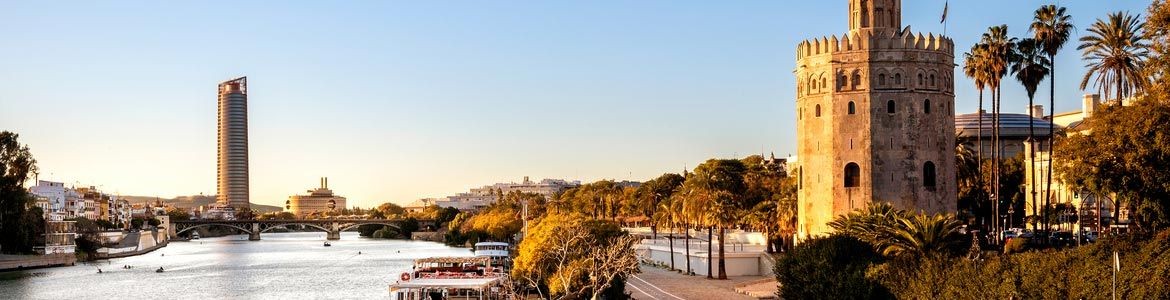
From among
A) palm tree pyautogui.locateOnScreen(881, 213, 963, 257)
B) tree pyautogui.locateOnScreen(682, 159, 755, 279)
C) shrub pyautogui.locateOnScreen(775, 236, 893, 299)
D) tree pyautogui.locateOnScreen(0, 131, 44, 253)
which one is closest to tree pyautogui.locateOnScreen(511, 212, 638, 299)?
tree pyautogui.locateOnScreen(682, 159, 755, 279)

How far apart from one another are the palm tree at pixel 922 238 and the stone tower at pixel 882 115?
35.2ft

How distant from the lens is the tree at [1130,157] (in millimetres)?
35375

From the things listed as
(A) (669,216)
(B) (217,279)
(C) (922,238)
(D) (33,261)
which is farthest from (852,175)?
(D) (33,261)

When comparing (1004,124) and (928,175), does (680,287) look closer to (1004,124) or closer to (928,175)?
(928,175)

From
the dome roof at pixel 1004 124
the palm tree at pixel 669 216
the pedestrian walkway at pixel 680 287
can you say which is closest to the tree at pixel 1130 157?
the pedestrian walkway at pixel 680 287

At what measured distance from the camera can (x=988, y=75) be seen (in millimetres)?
53469

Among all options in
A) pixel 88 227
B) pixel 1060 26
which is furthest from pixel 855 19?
pixel 88 227

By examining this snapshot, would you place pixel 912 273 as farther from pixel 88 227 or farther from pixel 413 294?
pixel 88 227

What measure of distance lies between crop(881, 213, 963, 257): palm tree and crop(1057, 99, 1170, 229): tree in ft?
14.2

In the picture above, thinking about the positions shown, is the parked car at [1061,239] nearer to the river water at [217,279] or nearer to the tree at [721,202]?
the tree at [721,202]

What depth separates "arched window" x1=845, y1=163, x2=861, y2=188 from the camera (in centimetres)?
5175

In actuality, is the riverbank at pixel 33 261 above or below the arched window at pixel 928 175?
below

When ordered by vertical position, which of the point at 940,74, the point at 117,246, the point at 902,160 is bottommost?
the point at 117,246

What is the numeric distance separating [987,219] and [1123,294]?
4457 cm
